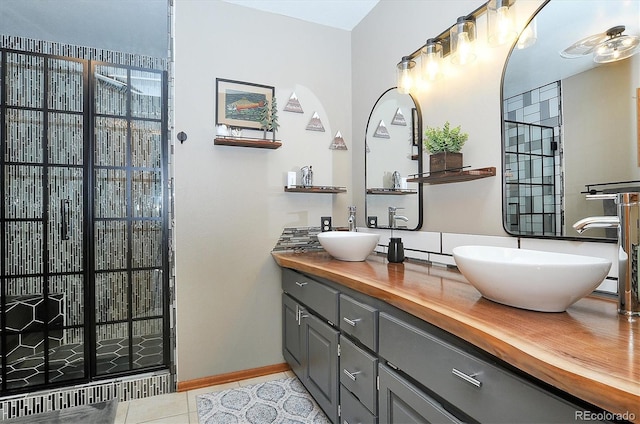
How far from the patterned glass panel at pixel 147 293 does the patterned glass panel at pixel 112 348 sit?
0.15 meters

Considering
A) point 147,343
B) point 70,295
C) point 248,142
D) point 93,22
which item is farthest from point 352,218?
point 93,22

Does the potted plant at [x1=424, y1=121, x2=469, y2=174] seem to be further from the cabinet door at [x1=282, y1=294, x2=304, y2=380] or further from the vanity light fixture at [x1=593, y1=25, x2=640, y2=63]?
the cabinet door at [x1=282, y1=294, x2=304, y2=380]

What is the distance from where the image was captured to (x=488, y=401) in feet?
2.68

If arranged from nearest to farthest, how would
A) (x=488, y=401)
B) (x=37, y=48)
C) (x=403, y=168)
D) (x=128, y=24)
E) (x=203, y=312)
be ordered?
1. (x=488, y=401)
2. (x=403, y=168)
3. (x=203, y=312)
4. (x=128, y=24)
5. (x=37, y=48)

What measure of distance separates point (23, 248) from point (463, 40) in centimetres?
289

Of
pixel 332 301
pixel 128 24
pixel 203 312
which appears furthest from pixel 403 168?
pixel 128 24

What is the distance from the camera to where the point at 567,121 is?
125cm

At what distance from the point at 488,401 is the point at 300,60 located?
8.26 ft

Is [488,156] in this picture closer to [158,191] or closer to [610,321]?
[610,321]

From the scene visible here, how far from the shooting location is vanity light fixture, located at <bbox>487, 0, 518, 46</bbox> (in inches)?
55.6

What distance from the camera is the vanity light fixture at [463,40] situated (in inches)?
62.5

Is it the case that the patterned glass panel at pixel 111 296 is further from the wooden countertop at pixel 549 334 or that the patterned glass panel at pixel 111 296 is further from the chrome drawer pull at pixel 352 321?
the wooden countertop at pixel 549 334

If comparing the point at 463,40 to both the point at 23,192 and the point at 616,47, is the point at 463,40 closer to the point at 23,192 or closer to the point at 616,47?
the point at 616,47

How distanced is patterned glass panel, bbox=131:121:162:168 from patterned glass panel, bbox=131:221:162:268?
0.43 m
